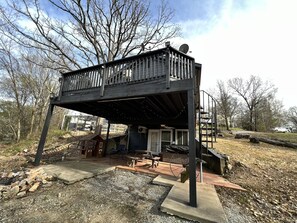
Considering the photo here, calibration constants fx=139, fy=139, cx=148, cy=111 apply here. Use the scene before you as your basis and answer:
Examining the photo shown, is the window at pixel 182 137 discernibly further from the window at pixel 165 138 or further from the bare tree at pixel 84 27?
the bare tree at pixel 84 27

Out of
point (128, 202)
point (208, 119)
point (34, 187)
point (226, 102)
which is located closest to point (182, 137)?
point (208, 119)

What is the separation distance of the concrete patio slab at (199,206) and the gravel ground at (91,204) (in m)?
0.16

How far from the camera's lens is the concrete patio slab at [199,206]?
8.59 ft

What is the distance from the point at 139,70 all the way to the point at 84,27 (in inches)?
381

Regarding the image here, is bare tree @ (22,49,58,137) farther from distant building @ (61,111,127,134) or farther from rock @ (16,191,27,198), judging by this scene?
rock @ (16,191,27,198)

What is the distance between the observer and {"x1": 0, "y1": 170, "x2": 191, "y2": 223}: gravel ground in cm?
262

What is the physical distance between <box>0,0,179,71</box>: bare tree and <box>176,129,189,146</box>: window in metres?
6.11

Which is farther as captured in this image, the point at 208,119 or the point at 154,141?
the point at 154,141

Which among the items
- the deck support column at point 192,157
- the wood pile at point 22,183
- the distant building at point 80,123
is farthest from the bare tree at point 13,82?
the deck support column at point 192,157

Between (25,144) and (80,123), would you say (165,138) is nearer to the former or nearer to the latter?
(25,144)

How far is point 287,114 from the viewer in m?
27.2

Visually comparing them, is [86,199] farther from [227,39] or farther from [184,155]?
[227,39]

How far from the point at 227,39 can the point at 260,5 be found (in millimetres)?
2055

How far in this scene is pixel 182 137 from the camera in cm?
913
